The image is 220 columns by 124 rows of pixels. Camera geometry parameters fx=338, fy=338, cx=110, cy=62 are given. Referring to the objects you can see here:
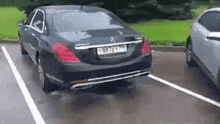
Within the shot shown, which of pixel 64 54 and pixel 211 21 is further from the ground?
pixel 211 21

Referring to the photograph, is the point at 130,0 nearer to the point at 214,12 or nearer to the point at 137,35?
the point at 214,12

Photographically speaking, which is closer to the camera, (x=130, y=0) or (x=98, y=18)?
(x=98, y=18)

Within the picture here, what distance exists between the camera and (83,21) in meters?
6.40

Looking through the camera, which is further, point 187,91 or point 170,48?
point 170,48

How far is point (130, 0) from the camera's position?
15977 mm

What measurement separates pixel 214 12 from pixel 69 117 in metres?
3.76

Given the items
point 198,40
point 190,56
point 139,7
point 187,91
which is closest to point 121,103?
point 187,91

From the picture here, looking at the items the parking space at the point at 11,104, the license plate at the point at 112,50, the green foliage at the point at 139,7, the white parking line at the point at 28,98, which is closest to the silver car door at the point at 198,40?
the license plate at the point at 112,50

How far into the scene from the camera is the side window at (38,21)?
675 cm

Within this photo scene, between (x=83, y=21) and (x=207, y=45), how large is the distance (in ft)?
7.77

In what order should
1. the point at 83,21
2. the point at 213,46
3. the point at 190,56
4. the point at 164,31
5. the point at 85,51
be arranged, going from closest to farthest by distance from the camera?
the point at 85,51, the point at 213,46, the point at 83,21, the point at 190,56, the point at 164,31

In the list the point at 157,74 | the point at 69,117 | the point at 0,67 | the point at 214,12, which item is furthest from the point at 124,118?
the point at 0,67

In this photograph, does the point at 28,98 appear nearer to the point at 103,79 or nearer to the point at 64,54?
the point at 64,54

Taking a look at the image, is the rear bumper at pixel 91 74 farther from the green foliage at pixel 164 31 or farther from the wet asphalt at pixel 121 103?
the green foliage at pixel 164 31
